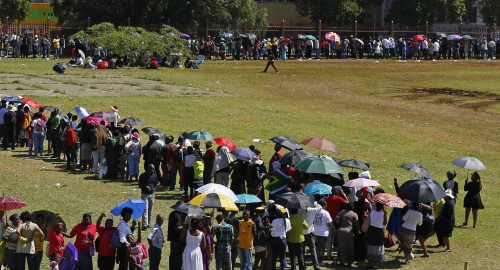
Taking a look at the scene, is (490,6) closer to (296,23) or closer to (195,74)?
(296,23)

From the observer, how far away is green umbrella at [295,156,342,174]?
19.6 meters

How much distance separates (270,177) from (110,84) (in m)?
22.3

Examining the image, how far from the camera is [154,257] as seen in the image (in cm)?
1645

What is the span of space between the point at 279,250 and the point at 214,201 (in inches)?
57.3

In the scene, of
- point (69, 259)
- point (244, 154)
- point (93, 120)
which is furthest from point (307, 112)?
point (69, 259)

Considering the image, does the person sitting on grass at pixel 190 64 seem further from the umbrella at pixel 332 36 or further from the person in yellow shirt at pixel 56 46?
the umbrella at pixel 332 36

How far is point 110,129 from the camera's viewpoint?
25453 mm

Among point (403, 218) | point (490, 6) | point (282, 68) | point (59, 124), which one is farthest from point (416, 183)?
point (490, 6)

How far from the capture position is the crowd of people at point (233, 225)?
1595 cm

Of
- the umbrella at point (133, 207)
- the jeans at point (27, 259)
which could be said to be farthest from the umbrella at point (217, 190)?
the jeans at point (27, 259)

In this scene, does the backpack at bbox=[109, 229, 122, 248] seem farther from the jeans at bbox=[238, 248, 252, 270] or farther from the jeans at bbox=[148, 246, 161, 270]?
the jeans at bbox=[238, 248, 252, 270]

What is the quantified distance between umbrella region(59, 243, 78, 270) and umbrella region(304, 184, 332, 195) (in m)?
5.10

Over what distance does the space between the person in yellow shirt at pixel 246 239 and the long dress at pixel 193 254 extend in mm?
1171

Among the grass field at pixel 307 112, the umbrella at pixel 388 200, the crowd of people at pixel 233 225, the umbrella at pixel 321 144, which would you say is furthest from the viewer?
the umbrella at pixel 321 144
